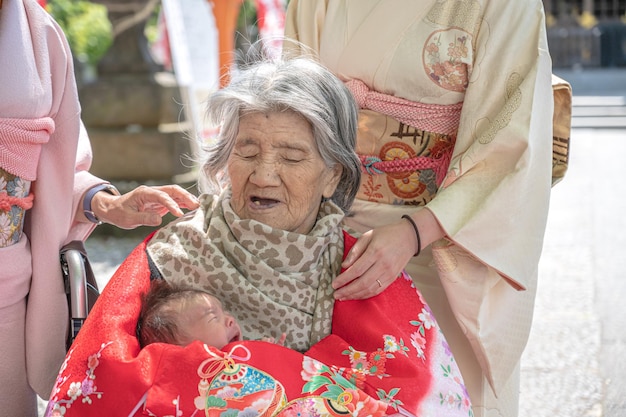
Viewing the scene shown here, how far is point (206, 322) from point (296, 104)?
54 cm

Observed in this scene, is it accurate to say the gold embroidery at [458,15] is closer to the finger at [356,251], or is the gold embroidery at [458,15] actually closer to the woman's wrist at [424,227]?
the woman's wrist at [424,227]

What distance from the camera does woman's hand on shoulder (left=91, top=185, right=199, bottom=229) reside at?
2201mm

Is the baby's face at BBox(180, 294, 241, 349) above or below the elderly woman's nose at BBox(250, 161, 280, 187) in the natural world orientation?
below

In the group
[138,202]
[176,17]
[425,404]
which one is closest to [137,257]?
[138,202]

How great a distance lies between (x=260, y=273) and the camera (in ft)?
6.72

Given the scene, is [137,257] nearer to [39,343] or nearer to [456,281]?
[39,343]

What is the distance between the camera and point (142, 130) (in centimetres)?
681

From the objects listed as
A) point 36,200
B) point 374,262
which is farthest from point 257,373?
point 36,200

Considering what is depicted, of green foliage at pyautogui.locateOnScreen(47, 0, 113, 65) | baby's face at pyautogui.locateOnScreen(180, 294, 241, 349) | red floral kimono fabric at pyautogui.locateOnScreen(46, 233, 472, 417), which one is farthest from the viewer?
green foliage at pyautogui.locateOnScreen(47, 0, 113, 65)

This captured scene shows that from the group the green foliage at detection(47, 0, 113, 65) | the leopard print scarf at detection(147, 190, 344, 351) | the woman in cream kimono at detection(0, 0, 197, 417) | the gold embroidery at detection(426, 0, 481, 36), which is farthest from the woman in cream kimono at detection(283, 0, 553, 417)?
the green foliage at detection(47, 0, 113, 65)

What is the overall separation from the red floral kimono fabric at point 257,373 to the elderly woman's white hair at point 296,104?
37 cm

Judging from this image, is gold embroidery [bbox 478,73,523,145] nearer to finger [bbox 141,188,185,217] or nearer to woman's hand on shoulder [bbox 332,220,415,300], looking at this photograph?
woman's hand on shoulder [bbox 332,220,415,300]

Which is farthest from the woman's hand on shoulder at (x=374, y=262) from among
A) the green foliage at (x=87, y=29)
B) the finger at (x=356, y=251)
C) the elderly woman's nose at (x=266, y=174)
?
the green foliage at (x=87, y=29)

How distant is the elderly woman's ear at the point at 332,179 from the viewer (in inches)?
86.0
